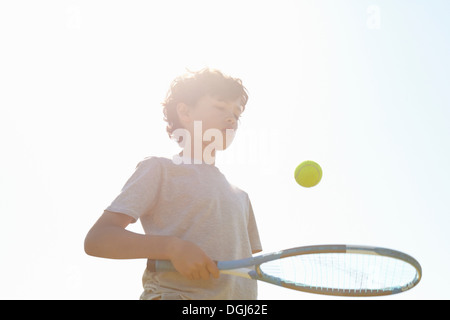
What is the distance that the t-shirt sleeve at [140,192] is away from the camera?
2.11 m

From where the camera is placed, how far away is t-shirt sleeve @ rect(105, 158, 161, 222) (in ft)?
6.93

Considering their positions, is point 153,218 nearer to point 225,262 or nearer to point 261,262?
point 225,262

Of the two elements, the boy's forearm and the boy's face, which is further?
the boy's face

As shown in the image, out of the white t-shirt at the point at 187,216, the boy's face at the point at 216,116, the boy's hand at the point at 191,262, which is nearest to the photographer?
the boy's hand at the point at 191,262

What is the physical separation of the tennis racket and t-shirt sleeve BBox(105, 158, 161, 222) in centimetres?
52

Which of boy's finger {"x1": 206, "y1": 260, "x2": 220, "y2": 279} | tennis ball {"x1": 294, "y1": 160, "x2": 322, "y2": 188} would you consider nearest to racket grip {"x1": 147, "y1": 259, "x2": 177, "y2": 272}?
boy's finger {"x1": 206, "y1": 260, "x2": 220, "y2": 279}

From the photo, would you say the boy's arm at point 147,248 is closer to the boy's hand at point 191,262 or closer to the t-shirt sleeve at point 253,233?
the boy's hand at point 191,262

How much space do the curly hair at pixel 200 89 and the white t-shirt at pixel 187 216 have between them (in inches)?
18.8

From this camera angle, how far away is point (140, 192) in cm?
218

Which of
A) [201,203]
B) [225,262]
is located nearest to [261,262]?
[225,262]

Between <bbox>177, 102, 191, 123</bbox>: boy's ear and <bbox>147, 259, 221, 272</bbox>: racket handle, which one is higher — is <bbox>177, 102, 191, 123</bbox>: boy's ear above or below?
above

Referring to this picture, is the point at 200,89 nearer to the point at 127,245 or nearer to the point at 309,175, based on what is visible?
the point at 127,245

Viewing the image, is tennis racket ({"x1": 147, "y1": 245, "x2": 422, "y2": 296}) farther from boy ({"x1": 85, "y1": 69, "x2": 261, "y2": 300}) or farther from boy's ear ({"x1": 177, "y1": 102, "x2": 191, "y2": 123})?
boy's ear ({"x1": 177, "y1": 102, "x2": 191, "y2": 123})

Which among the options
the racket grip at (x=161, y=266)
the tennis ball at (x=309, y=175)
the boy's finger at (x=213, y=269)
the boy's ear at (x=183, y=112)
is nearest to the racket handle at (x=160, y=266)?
the racket grip at (x=161, y=266)
